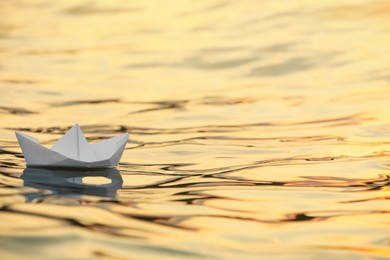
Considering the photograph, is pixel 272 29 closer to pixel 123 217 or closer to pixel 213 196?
pixel 213 196

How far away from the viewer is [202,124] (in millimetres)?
3521

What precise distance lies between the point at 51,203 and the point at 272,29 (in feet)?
10.4

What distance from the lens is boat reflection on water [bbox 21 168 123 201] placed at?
7.75ft

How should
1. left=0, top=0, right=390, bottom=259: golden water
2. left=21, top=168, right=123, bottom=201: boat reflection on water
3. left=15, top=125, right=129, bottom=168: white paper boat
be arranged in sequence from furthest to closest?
1. left=15, top=125, right=129, bottom=168: white paper boat
2. left=21, top=168, right=123, bottom=201: boat reflection on water
3. left=0, top=0, right=390, bottom=259: golden water

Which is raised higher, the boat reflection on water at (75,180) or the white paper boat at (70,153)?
the white paper boat at (70,153)

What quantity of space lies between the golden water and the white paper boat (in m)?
0.04

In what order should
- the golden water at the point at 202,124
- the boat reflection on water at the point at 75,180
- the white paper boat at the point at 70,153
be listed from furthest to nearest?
1. the white paper boat at the point at 70,153
2. the boat reflection on water at the point at 75,180
3. the golden water at the point at 202,124

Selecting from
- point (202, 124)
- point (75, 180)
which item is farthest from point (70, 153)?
point (202, 124)

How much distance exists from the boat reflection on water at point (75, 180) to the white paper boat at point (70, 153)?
0.07ft

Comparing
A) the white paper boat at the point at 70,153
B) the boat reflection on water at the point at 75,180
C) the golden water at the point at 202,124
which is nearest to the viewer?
the golden water at the point at 202,124

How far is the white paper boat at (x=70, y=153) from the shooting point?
2527 millimetres

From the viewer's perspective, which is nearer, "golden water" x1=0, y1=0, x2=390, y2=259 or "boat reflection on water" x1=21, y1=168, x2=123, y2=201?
"golden water" x1=0, y1=0, x2=390, y2=259

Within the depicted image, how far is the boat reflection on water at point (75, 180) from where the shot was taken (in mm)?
2361

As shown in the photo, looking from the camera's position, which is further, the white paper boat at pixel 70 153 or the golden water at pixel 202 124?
the white paper boat at pixel 70 153
